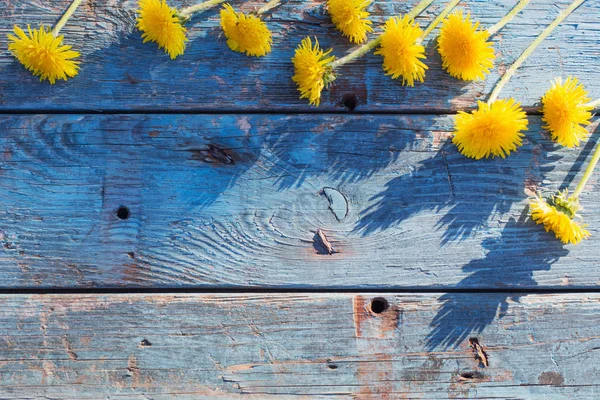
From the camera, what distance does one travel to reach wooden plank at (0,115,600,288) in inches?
42.9

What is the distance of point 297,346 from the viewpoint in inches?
42.8

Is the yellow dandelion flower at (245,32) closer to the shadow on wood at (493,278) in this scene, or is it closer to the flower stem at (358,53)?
the flower stem at (358,53)

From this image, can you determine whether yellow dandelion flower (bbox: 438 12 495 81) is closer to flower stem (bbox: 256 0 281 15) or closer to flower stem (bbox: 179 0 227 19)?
flower stem (bbox: 256 0 281 15)

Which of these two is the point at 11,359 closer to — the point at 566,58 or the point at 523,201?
the point at 523,201

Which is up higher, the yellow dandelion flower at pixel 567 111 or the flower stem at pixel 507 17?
the flower stem at pixel 507 17

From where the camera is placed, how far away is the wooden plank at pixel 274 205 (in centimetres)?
109

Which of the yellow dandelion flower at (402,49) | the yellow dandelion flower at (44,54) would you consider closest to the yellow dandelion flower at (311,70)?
the yellow dandelion flower at (402,49)

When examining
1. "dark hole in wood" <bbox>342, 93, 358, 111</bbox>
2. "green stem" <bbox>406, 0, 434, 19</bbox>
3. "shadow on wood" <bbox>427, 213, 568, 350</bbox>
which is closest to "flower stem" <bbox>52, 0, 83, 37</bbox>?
"dark hole in wood" <bbox>342, 93, 358, 111</bbox>

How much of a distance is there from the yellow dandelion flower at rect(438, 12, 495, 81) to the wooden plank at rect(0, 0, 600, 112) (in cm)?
4

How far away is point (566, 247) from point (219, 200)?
749mm

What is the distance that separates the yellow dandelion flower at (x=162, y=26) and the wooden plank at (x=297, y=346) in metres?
0.52

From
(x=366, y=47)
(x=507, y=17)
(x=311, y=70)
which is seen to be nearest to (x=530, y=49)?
(x=507, y=17)

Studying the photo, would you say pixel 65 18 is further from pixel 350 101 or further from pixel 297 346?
pixel 297 346

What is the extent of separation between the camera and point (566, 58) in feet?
3.90
